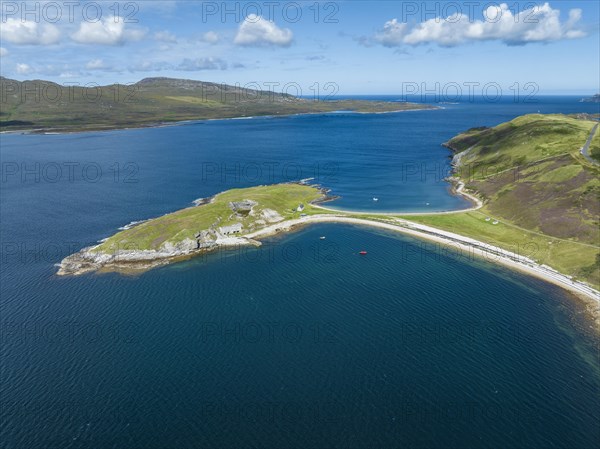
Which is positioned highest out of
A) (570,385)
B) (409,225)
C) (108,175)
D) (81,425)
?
(108,175)

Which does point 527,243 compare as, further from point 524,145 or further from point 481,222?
point 524,145

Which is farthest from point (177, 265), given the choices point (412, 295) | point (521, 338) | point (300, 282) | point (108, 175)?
point (108, 175)

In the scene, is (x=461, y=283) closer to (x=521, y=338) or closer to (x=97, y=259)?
(x=521, y=338)

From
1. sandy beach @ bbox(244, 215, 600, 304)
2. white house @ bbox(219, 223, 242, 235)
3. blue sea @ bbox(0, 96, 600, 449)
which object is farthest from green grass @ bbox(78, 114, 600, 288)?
blue sea @ bbox(0, 96, 600, 449)

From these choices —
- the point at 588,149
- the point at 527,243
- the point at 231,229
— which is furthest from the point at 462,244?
the point at 588,149

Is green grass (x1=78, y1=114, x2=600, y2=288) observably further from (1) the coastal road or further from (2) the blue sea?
(2) the blue sea

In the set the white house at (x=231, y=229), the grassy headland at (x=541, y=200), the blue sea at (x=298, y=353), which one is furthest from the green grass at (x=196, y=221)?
A: the grassy headland at (x=541, y=200)
